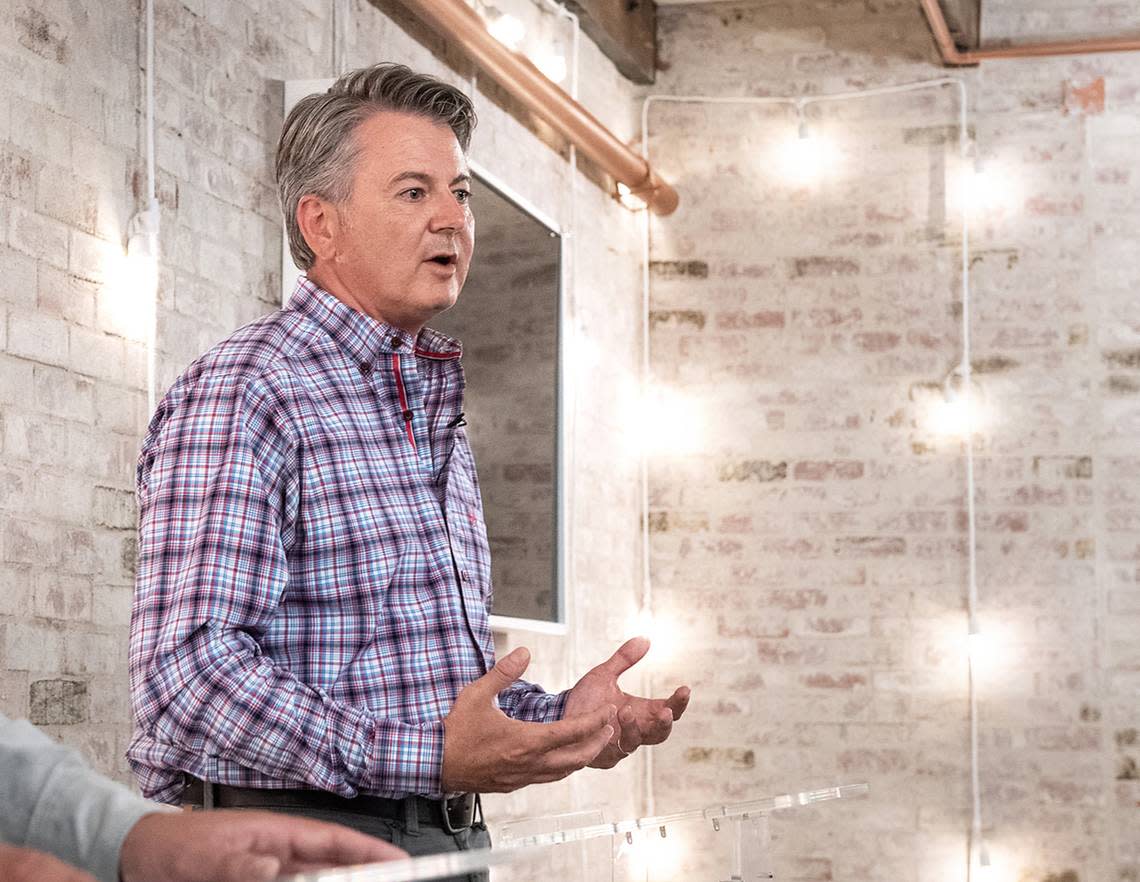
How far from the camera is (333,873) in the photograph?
32.3 inches

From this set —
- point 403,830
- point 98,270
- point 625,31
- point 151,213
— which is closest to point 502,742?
point 403,830

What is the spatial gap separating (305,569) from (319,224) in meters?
0.53

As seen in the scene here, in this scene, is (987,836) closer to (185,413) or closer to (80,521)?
(80,521)

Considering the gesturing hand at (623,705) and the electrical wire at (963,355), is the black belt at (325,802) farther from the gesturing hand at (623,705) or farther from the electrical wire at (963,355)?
the electrical wire at (963,355)

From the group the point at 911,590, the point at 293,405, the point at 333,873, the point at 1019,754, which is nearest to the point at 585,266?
the point at 911,590

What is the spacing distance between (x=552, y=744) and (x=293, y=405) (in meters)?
0.49

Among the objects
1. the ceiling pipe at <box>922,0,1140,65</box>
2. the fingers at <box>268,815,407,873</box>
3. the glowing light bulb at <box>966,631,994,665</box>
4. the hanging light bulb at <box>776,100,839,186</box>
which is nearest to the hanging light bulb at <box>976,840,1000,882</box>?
the glowing light bulb at <box>966,631,994,665</box>

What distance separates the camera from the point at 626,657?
198cm

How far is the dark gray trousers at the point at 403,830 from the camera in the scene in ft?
5.58

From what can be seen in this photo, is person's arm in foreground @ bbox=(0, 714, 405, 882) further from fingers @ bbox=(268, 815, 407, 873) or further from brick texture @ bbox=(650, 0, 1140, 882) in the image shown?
brick texture @ bbox=(650, 0, 1140, 882)

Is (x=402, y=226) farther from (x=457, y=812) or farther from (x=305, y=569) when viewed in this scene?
(x=457, y=812)

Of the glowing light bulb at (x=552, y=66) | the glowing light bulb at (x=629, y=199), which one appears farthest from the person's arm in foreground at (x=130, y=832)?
the glowing light bulb at (x=629, y=199)

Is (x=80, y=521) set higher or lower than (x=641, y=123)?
lower

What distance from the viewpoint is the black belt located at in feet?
5.57
